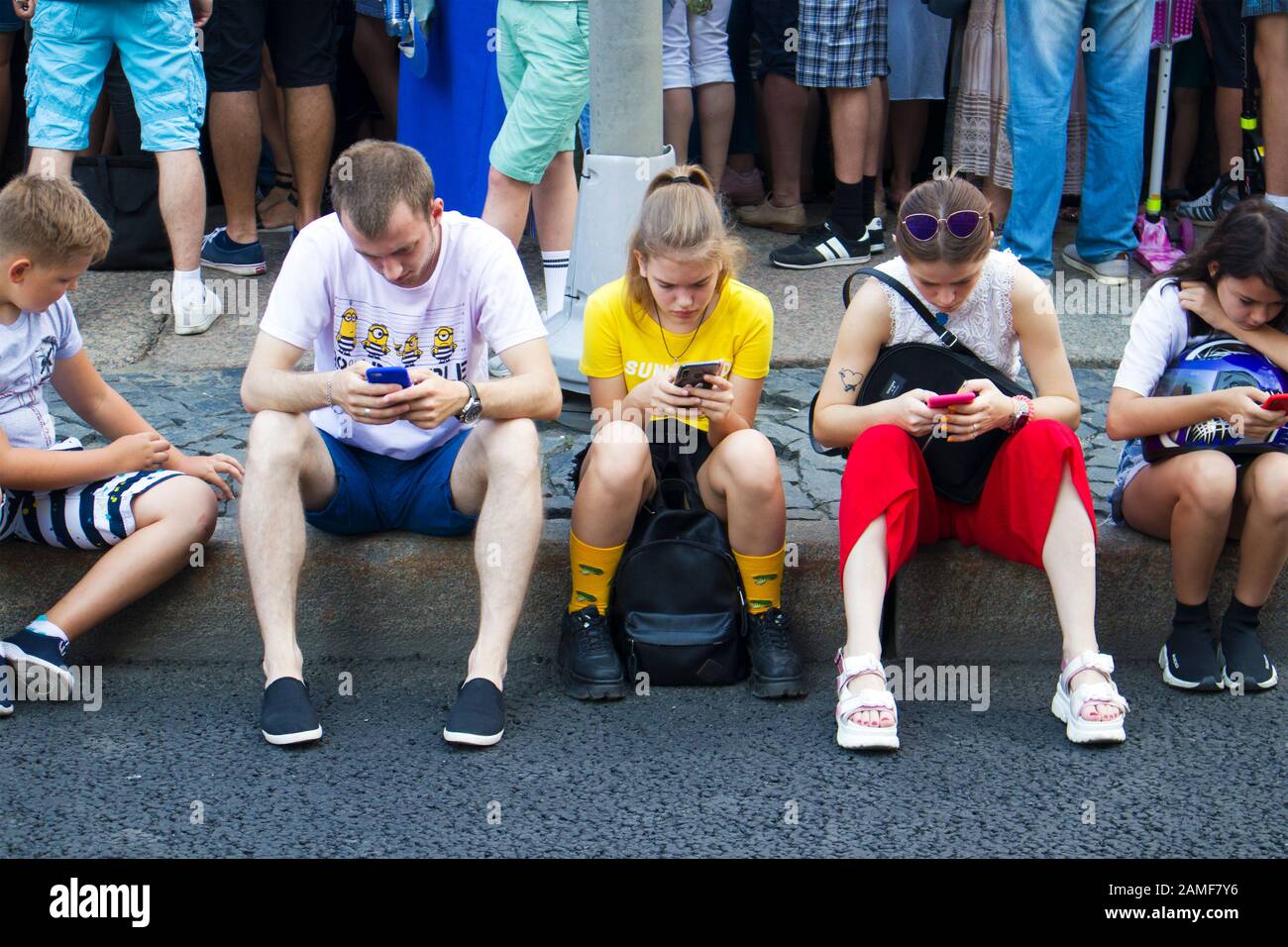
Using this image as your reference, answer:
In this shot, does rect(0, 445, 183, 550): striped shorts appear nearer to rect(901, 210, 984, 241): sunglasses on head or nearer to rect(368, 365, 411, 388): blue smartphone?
rect(368, 365, 411, 388): blue smartphone

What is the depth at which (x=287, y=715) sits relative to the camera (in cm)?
321

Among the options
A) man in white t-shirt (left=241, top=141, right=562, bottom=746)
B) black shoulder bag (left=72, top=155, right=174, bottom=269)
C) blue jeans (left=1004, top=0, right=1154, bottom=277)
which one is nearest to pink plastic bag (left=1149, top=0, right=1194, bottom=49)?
blue jeans (left=1004, top=0, right=1154, bottom=277)

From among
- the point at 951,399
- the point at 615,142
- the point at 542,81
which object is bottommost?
the point at 951,399

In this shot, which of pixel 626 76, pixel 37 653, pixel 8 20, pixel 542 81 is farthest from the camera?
pixel 8 20

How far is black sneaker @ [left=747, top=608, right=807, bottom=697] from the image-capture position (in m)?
3.45

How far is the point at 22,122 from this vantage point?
7.15m

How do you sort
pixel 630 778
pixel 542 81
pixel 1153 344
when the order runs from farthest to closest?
pixel 542 81
pixel 1153 344
pixel 630 778

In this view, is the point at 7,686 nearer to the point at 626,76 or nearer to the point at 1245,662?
the point at 626,76

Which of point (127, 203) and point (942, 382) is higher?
point (942, 382)

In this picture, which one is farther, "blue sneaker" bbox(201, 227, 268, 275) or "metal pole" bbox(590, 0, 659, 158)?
"blue sneaker" bbox(201, 227, 268, 275)

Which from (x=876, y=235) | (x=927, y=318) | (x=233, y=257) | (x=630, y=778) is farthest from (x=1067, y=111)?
(x=630, y=778)

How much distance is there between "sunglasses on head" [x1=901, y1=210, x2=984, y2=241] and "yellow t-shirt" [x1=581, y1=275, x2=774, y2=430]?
41 cm

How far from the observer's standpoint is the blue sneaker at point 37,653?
10.9 ft

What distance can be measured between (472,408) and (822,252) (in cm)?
288
